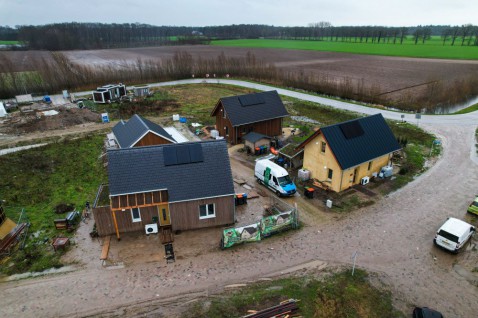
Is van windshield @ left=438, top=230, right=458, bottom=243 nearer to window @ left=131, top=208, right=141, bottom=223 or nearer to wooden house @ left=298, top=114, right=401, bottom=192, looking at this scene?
wooden house @ left=298, top=114, right=401, bottom=192

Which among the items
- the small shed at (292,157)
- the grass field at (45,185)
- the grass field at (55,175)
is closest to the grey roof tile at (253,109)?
the grass field at (55,175)

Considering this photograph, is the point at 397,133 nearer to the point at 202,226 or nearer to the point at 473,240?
the point at 473,240

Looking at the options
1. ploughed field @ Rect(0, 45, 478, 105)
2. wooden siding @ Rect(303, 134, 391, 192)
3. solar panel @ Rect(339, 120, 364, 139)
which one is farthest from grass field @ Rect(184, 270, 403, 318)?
ploughed field @ Rect(0, 45, 478, 105)

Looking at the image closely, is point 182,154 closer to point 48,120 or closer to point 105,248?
point 105,248

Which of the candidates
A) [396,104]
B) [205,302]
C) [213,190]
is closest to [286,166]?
[213,190]

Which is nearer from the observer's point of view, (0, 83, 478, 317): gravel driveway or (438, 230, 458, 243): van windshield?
(0, 83, 478, 317): gravel driveway
